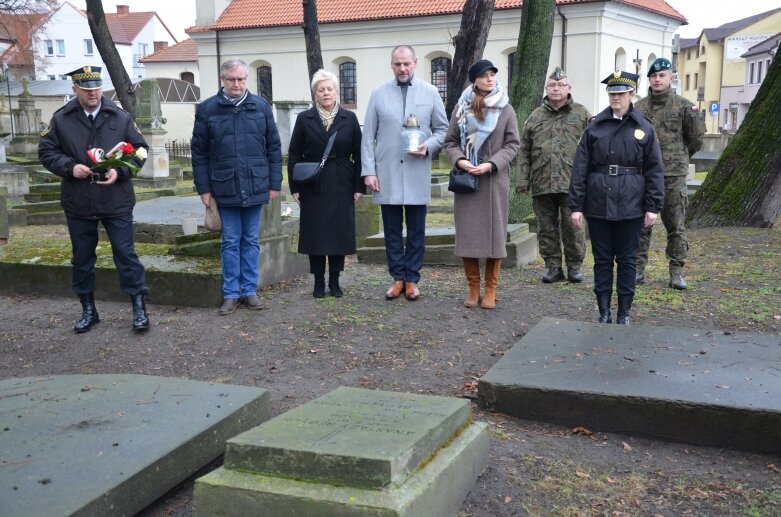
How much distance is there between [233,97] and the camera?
6590 mm

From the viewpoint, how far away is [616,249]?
6148 mm

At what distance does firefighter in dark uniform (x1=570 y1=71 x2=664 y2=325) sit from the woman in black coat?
6.18 feet

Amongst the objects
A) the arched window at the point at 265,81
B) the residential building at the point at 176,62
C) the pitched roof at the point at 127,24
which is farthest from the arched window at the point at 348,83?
the pitched roof at the point at 127,24

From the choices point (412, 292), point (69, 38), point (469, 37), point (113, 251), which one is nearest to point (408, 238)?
point (412, 292)

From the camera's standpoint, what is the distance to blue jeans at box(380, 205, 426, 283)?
6.98m

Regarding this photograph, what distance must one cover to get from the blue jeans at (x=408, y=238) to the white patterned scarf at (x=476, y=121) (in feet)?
2.13

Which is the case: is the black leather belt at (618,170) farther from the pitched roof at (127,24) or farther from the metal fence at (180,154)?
the pitched roof at (127,24)

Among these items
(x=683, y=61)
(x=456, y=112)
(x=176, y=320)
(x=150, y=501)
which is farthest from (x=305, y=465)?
(x=683, y=61)

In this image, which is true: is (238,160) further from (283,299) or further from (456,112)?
(456,112)

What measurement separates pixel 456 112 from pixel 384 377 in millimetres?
2481

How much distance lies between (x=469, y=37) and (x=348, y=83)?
24.8 meters

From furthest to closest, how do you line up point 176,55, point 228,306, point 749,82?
point 749,82, point 176,55, point 228,306

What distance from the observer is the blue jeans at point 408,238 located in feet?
22.9

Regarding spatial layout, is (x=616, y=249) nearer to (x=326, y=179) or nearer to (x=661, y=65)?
(x=661, y=65)
